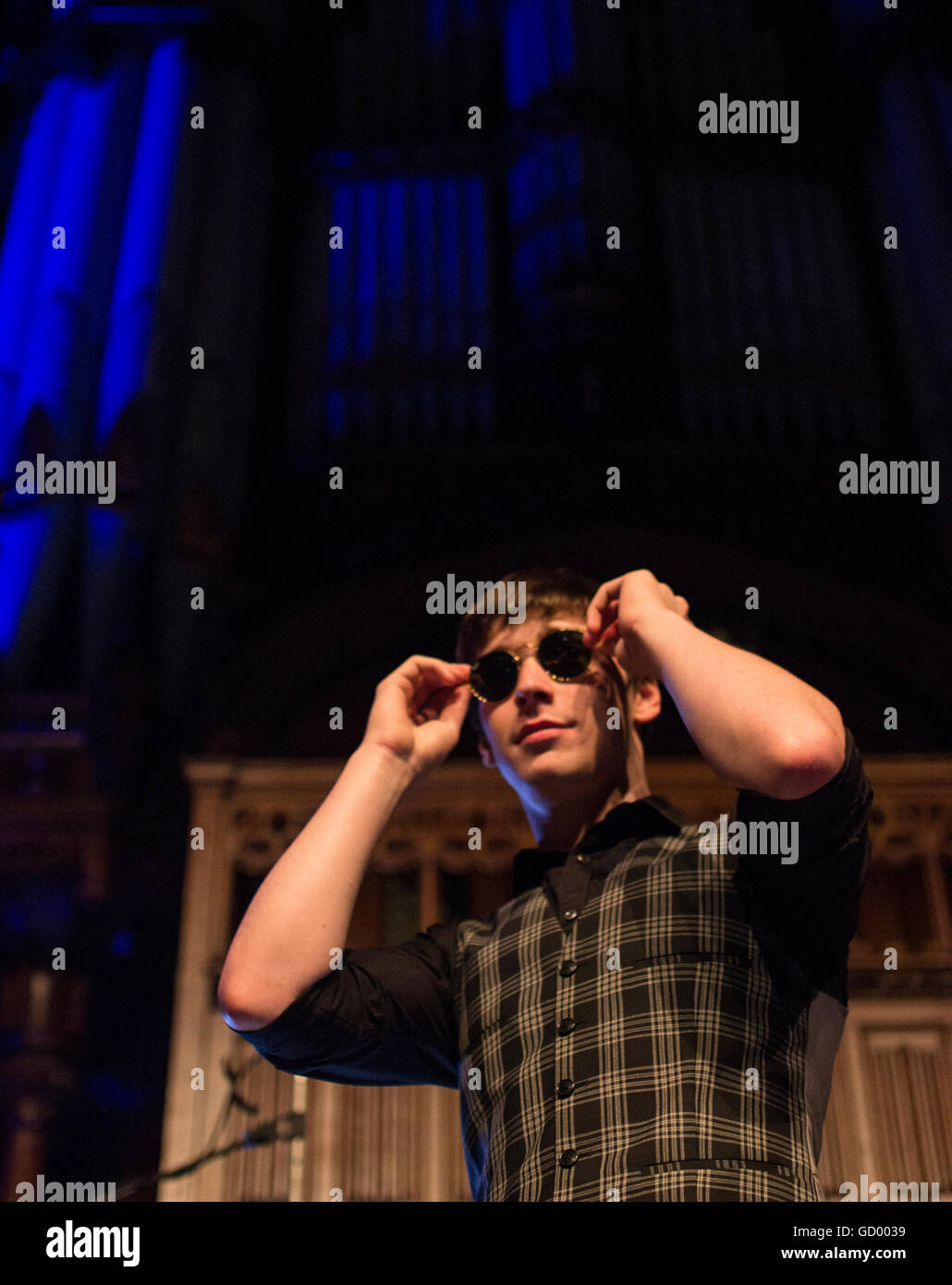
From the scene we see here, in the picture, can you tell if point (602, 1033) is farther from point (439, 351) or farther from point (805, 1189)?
point (439, 351)

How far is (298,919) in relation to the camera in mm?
1460

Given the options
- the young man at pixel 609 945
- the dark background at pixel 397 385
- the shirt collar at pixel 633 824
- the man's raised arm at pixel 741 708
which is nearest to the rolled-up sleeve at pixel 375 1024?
the young man at pixel 609 945

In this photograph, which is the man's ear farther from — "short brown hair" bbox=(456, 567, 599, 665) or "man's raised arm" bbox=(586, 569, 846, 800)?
"man's raised arm" bbox=(586, 569, 846, 800)

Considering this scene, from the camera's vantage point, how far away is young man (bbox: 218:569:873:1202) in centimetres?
125

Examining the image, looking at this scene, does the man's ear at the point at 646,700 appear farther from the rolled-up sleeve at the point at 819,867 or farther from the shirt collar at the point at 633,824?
the rolled-up sleeve at the point at 819,867

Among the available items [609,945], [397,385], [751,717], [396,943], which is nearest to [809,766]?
[751,717]

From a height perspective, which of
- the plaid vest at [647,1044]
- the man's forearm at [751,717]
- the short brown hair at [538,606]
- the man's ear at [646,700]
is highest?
the short brown hair at [538,606]

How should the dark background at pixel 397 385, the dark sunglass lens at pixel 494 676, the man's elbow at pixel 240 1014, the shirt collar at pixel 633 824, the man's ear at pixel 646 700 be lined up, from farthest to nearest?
1. the dark background at pixel 397 385
2. the man's ear at pixel 646 700
3. the dark sunglass lens at pixel 494 676
4. the shirt collar at pixel 633 824
5. the man's elbow at pixel 240 1014

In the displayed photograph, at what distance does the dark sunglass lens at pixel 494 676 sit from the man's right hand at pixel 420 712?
4 cm

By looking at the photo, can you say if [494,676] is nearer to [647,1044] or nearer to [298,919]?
[298,919]

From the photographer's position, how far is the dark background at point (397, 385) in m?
3.50

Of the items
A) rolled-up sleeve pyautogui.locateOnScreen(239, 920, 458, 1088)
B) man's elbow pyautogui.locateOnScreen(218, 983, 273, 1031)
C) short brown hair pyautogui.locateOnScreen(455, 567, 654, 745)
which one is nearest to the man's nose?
short brown hair pyautogui.locateOnScreen(455, 567, 654, 745)
